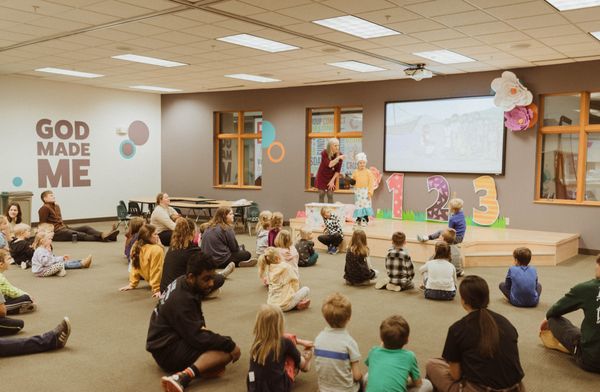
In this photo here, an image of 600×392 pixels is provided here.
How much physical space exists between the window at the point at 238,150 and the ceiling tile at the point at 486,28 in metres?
7.38

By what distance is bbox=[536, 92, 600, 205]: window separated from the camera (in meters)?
9.49

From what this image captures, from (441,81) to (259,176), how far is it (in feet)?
17.5

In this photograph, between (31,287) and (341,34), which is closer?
(31,287)

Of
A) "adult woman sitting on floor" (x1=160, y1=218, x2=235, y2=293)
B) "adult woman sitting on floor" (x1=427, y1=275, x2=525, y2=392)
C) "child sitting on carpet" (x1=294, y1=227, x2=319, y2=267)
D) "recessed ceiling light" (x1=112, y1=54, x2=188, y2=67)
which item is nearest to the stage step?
"child sitting on carpet" (x1=294, y1=227, x2=319, y2=267)

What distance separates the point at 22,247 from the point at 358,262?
473cm

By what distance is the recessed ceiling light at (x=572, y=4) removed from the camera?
19.5 feet

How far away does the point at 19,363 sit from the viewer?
13.5 feet

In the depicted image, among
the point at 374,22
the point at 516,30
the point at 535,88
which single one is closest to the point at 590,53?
the point at 535,88

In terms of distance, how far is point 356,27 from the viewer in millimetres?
7227

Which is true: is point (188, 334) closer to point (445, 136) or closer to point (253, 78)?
point (445, 136)

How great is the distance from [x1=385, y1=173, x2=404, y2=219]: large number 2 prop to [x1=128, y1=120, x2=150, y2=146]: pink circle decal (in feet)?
23.0

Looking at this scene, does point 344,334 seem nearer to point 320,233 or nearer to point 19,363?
point 19,363

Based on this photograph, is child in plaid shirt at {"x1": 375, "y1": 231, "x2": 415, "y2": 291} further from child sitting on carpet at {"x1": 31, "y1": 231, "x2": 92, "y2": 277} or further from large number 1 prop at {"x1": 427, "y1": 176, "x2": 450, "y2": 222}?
large number 1 prop at {"x1": 427, "y1": 176, "x2": 450, "y2": 222}

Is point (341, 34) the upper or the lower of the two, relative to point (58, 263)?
upper
